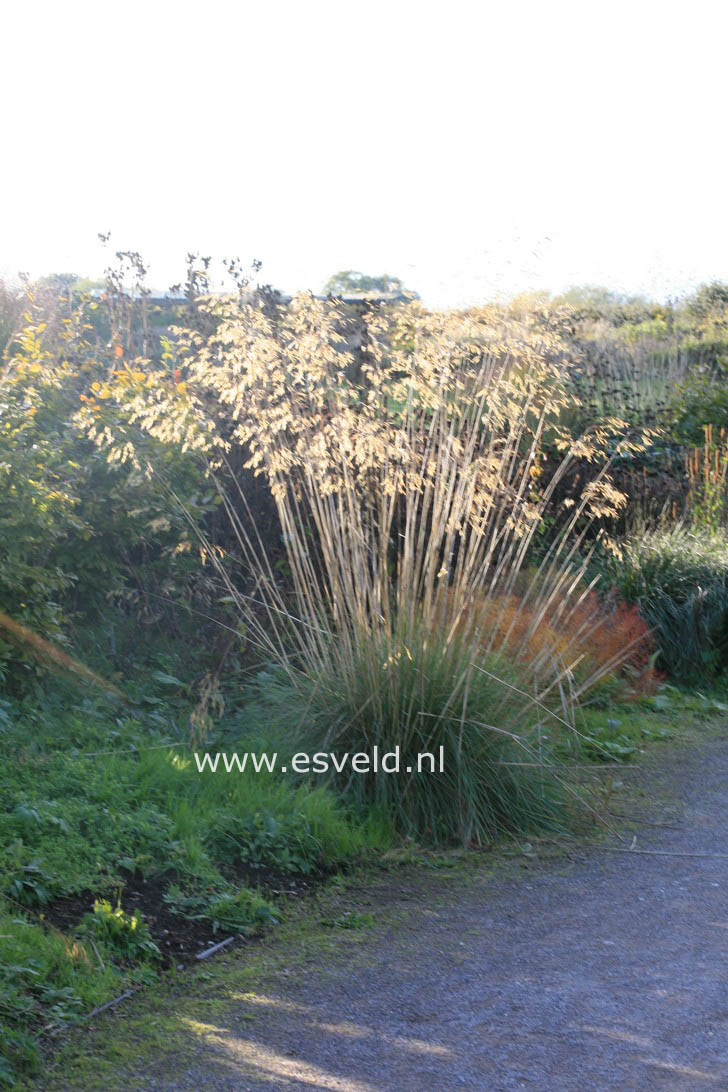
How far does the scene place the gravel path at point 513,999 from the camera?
2.96 m

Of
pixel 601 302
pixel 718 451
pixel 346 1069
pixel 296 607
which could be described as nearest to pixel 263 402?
pixel 296 607

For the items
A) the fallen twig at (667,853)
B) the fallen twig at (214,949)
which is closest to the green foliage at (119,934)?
the fallen twig at (214,949)

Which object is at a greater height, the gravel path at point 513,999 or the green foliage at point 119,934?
the green foliage at point 119,934

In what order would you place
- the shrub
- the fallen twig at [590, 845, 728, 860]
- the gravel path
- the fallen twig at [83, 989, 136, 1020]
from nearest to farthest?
Result: the gravel path → the fallen twig at [83, 989, 136, 1020] → the fallen twig at [590, 845, 728, 860] → the shrub

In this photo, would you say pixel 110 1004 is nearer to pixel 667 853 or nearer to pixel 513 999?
pixel 513 999

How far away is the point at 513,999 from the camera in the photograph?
344cm

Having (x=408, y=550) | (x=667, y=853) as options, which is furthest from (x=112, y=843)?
(x=667, y=853)

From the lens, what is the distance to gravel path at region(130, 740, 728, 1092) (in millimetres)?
2961

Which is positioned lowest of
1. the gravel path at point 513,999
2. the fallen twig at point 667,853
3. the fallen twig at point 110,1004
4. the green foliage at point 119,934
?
the fallen twig at point 667,853

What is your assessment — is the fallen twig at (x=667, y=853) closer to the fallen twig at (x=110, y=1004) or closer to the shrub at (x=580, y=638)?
the shrub at (x=580, y=638)

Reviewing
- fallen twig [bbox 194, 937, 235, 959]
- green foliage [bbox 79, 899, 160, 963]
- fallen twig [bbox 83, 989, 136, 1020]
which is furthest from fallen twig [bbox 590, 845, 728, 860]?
fallen twig [bbox 83, 989, 136, 1020]

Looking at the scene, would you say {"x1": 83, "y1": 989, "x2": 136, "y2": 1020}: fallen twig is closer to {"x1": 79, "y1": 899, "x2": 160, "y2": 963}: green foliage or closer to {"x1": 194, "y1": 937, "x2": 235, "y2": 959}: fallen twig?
{"x1": 79, "y1": 899, "x2": 160, "y2": 963}: green foliage

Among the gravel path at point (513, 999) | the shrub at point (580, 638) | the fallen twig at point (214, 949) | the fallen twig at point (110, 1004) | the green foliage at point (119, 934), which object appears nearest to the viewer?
the gravel path at point (513, 999)

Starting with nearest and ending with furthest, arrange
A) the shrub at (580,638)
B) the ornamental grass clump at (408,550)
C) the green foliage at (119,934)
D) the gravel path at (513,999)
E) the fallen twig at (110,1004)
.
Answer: the gravel path at (513,999), the fallen twig at (110,1004), the green foliage at (119,934), the ornamental grass clump at (408,550), the shrub at (580,638)
